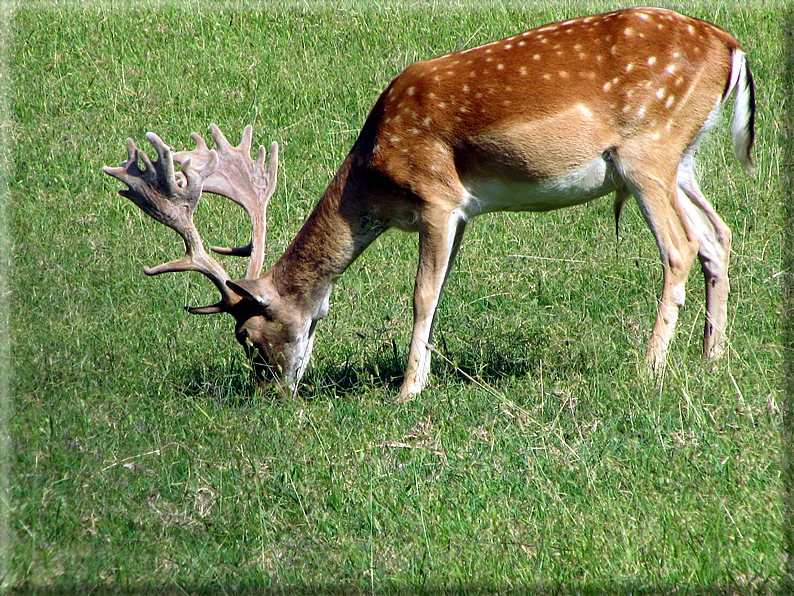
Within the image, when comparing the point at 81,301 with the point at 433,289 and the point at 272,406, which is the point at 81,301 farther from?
the point at 433,289

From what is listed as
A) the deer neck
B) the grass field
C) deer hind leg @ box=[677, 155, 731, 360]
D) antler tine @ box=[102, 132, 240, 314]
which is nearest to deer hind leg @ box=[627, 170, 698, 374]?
the grass field

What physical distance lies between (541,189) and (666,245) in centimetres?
77

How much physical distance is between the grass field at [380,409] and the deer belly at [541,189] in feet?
2.71

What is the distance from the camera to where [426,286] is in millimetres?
5086

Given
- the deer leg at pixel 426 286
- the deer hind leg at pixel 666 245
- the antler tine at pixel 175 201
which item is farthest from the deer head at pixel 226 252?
the deer hind leg at pixel 666 245

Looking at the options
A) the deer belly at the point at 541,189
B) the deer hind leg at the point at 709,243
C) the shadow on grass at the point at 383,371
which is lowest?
the shadow on grass at the point at 383,371

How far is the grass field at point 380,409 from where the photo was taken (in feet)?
11.0

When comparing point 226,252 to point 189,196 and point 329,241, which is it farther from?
point 329,241

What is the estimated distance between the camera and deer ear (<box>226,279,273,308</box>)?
5102 millimetres

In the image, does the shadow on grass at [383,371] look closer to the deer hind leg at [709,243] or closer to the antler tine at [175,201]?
the antler tine at [175,201]

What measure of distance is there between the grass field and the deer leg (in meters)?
0.17

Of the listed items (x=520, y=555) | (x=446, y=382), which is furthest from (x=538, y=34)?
(x=520, y=555)

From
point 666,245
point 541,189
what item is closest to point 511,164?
point 541,189

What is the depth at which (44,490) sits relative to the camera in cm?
383
